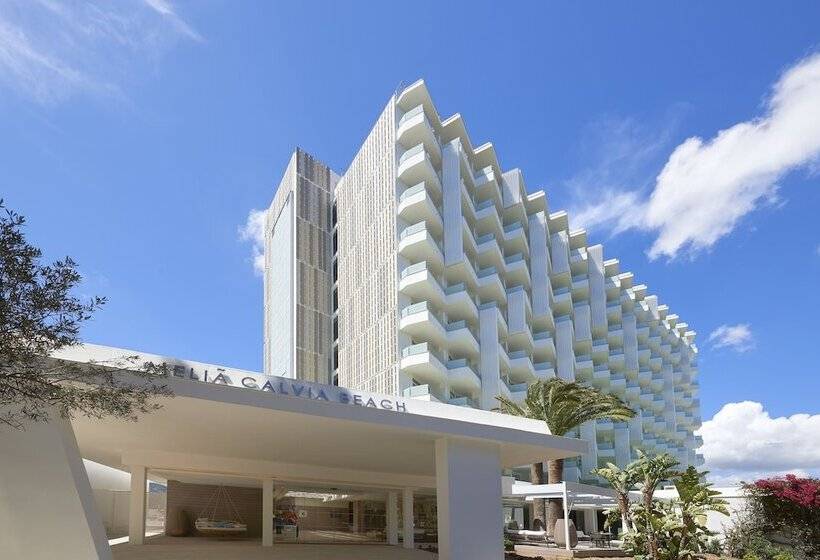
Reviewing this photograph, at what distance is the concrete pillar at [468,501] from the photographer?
18797 mm

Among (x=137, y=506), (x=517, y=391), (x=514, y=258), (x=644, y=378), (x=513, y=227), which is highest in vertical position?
(x=513, y=227)

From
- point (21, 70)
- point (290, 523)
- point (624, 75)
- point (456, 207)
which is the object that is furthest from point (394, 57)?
point (456, 207)

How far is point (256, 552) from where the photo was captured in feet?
78.6

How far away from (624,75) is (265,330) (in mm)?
52778

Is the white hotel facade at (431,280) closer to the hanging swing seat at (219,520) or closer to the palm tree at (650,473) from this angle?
the hanging swing seat at (219,520)

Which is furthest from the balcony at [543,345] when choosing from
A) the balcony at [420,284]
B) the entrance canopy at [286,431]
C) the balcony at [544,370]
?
the entrance canopy at [286,431]

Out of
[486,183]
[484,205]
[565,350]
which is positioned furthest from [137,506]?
[565,350]

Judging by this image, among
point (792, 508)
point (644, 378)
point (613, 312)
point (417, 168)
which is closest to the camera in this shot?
point (792, 508)

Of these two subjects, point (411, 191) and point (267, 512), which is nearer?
point (267, 512)

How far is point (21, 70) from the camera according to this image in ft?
57.0

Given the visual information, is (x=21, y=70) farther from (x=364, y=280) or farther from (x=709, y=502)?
(x=364, y=280)

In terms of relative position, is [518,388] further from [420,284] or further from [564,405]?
[564,405]

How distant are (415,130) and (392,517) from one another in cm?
3118

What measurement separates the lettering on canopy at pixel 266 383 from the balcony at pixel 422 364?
100ft
